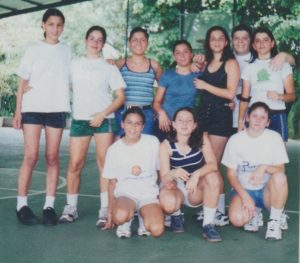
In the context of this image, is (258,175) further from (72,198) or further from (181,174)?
(72,198)

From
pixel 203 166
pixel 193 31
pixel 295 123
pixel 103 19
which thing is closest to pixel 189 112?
pixel 203 166

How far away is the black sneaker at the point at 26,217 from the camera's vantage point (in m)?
3.86

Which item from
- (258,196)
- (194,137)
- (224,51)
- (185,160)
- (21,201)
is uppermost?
Result: (224,51)

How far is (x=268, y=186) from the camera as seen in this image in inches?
144

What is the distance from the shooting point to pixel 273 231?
354cm

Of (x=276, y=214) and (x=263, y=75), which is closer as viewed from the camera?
(x=276, y=214)

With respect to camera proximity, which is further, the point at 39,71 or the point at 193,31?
the point at 193,31

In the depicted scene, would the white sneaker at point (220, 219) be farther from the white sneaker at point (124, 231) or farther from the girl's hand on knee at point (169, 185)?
the white sneaker at point (124, 231)

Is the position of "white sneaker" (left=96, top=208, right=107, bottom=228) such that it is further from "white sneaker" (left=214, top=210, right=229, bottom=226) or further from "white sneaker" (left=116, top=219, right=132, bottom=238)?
"white sneaker" (left=214, top=210, right=229, bottom=226)

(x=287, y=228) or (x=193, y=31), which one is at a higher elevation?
(x=193, y=31)

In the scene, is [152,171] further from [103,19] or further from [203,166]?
[103,19]

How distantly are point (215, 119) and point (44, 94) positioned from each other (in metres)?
1.26

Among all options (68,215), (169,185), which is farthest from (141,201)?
(68,215)

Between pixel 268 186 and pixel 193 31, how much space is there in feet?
29.6
